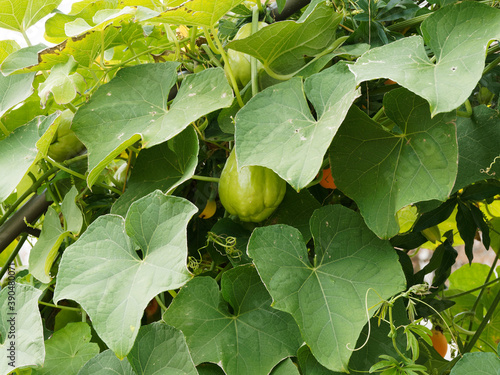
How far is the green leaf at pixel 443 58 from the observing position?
1.31 feet

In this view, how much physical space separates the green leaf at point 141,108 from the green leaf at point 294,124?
5cm

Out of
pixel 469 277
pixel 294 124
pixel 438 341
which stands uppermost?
pixel 294 124

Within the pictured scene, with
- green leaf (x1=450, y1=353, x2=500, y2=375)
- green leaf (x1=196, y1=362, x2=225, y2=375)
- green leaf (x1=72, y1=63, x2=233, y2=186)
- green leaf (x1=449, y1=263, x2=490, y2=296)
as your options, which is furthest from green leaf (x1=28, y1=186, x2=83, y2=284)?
green leaf (x1=449, y1=263, x2=490, y2=296)

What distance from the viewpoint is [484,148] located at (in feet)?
1.71

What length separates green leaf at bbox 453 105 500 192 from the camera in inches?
20.5

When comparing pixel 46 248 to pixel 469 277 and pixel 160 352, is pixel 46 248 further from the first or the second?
pixel 469 277

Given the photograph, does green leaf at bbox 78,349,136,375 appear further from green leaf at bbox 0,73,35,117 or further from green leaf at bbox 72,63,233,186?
green leaf at bbox 0,73,35,117

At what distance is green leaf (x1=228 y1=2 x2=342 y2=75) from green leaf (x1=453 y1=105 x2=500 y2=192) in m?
0.20

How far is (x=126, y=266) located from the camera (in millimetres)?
512

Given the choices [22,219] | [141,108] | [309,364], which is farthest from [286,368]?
[22,219]

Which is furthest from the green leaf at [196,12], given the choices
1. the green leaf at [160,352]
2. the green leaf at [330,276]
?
the green leaf at [160,352]

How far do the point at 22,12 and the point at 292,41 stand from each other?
1.39ft

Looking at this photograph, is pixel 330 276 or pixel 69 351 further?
pixel 69 351

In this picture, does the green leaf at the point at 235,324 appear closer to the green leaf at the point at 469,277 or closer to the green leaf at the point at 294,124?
the green leaf at the point at 294,124
